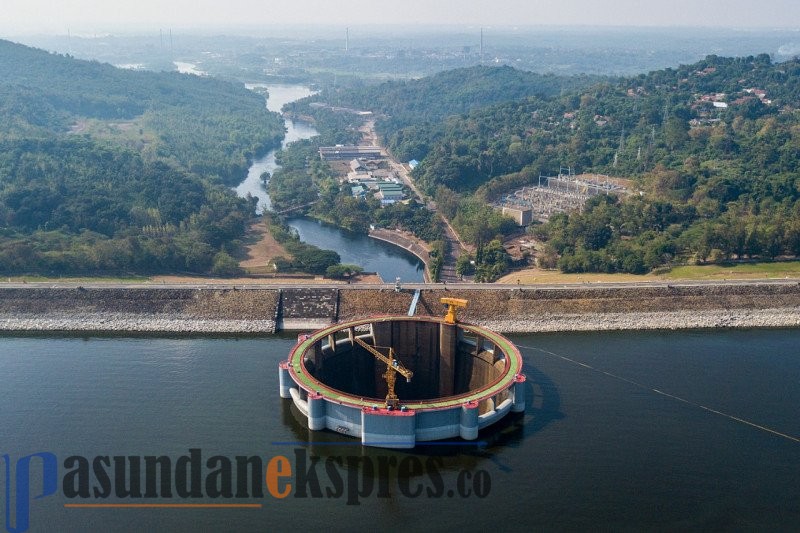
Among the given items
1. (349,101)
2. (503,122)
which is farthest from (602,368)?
(349,101)

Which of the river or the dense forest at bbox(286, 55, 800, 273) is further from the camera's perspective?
the river

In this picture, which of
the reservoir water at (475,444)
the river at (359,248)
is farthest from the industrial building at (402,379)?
the river at (359,248)

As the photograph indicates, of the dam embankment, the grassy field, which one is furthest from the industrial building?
the grassy field

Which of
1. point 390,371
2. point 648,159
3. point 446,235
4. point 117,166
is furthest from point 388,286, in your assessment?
point 117,166

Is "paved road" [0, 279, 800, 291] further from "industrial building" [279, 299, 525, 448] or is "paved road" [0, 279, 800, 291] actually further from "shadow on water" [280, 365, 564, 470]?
"shadow on water" [280, 365, 564, 470]

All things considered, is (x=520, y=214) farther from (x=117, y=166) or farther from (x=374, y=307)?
(x=117, y=166)

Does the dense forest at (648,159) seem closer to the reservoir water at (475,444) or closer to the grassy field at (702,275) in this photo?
the grassy field at (702,275)
